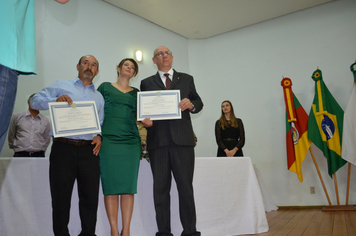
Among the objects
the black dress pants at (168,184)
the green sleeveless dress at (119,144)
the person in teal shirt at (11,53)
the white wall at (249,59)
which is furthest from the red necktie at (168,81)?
the white wall at (249,59)

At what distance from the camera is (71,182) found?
1.84 m

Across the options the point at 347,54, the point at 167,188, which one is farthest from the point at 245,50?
the point at 167,188

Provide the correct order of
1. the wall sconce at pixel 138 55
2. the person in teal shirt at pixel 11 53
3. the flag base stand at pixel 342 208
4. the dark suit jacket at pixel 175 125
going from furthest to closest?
the wall sconce at pixel 138 55 < the flag base stand at pixel 342 208 < the dark suit jacket at pixel 175 125 < the person in teal shirt at pixel 11 53

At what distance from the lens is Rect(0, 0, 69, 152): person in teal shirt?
0.91 metres

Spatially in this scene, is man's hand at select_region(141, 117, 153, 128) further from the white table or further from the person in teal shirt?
the person in teal shirt

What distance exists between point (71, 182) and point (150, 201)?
82 cm

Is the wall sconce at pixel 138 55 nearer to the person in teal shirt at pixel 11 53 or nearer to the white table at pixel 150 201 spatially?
the white table at pixel 150 201

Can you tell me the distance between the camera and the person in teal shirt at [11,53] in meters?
0.91

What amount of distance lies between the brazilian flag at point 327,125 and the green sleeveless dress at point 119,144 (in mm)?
3237

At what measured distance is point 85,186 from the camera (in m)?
1.89

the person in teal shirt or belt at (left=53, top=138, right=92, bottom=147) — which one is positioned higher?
the person in teal shirt

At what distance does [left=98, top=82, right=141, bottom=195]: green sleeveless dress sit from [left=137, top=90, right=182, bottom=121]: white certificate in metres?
0.18

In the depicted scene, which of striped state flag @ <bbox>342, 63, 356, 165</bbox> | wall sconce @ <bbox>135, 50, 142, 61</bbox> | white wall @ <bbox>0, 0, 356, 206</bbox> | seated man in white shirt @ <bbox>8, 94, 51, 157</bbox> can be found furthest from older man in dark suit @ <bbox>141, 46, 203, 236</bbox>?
wall sconce @ <bbox>135, 50, 142, 61</bbox>

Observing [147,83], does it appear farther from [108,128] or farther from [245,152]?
[245,152]
